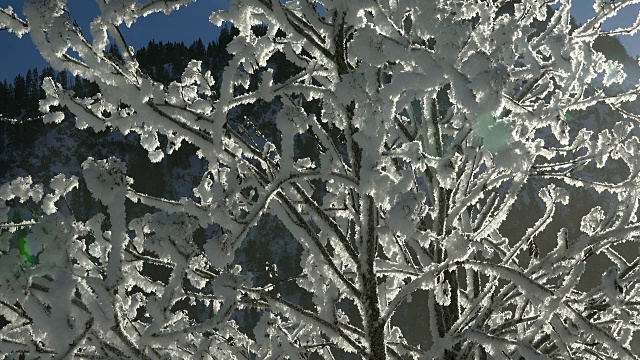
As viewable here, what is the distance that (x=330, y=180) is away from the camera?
2.58 m

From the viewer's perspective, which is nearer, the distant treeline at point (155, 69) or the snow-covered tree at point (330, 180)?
the snow-covered tree at point (330, 180)

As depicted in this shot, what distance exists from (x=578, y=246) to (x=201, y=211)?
2.10 meters

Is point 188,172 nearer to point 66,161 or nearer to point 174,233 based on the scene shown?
point 66,161

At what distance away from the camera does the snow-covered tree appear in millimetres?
1687

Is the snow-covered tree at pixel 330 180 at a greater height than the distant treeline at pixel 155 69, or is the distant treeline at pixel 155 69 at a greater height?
the distant treeline at pixel 155 69

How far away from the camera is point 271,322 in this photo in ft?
9.07

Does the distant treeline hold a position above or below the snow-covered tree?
above

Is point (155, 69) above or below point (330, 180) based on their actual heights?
above

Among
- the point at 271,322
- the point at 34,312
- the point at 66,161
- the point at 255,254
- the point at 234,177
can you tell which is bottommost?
the point at 34,312

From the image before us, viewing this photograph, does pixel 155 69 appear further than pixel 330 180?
Yes

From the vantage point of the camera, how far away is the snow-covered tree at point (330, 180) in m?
1.69

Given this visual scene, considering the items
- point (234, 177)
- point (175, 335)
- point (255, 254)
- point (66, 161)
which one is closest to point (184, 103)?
point (234, 177)

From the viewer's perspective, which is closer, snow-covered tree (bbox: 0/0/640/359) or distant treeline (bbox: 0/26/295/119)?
snow-covered tree (bbox: 0/0/640/359)

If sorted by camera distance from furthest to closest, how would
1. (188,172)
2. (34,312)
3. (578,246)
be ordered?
(188,172) → (578,246) → (34,312)
